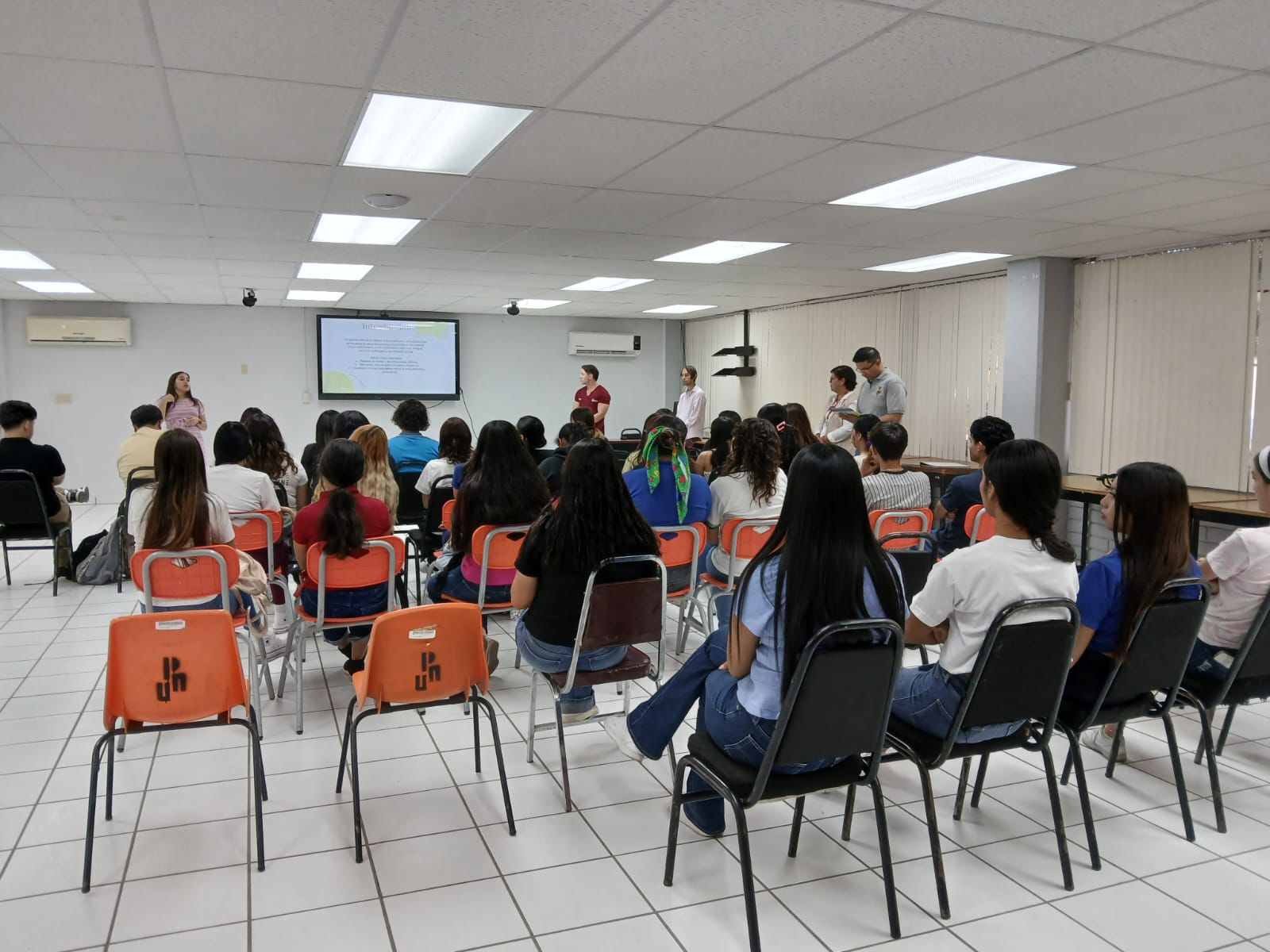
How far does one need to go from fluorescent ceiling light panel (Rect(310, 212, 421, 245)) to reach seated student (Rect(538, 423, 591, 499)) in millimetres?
1614

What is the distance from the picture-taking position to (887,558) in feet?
7.18

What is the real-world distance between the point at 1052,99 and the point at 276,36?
2.55m

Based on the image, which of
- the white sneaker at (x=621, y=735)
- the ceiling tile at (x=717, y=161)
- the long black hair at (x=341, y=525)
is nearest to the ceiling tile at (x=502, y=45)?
the ceiling tile at (x=717, y=161)

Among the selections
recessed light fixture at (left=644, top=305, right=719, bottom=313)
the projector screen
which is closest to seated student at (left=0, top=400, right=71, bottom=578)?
the projector screen

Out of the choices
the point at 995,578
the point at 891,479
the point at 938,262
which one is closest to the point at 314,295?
the point at 938,262

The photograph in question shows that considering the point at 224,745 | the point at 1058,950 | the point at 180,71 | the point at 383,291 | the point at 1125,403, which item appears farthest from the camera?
the point at 383,291

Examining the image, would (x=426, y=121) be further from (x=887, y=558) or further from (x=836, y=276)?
(x=836, y=276)

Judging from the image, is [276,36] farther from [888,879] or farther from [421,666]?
[888,879]

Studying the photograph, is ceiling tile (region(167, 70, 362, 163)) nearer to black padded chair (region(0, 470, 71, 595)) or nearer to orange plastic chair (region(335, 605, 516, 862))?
orange plastic chair (region(335, 605, 516, 862))

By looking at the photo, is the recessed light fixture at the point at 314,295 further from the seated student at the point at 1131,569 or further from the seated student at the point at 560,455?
the seated student at the point at 1131,569

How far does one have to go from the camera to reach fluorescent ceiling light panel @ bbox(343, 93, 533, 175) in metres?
3.22

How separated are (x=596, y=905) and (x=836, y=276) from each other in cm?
656

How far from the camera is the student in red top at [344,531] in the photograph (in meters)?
3.47

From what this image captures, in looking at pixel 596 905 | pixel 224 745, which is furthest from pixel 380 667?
pixel 224 745
